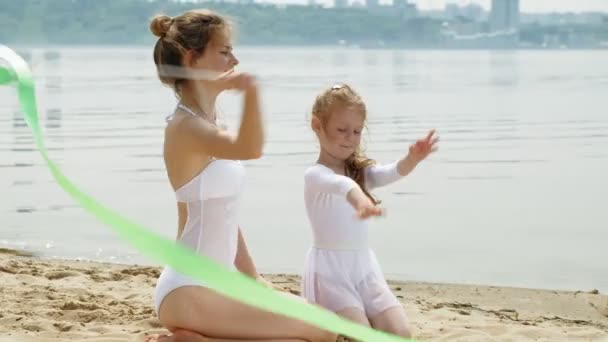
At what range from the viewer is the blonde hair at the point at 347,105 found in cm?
452

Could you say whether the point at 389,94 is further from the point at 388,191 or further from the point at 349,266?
the point at 349,266

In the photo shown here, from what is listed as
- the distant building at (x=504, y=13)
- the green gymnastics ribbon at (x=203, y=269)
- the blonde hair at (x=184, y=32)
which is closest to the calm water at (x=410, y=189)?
the blonde hair at (x=184, y=32)

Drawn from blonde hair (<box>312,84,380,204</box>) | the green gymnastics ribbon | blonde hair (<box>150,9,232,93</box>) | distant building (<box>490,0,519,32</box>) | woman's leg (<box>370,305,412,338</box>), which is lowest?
woman's leg (<box>370,305,412,338</box>)

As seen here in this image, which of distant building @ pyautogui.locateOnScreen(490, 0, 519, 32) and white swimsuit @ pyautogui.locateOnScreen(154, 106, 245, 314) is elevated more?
distant building @ pyautogui.locateOnScreen(490, 0, 519, 32)

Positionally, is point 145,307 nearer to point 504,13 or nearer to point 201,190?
point 201,190

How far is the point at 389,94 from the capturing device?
2548 centimetres

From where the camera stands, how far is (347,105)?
4.52 m

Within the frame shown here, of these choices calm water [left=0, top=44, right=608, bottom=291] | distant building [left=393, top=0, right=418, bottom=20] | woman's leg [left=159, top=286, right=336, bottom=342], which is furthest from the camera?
distant building [left=393, top=0, right=418, bottom=20]

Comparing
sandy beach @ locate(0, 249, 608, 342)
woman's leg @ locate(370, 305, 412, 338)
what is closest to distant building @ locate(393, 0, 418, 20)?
sandy beach @ locate(0, 249, 608, 342)

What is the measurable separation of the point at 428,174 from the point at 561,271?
14.4 feet

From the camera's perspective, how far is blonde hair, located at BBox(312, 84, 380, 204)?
452 cm

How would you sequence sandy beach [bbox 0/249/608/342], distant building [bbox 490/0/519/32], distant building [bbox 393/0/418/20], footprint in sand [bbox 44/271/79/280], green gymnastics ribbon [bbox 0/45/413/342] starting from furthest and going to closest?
distant building [bbox 490/0/519/32] → distant building [bbox 393/0/418/20] → footprint in sand [bbox 44/271/79/280] → sandy beach [bbox 0/249/608/342] → green gymnastics ribbon [bbox 0/45/413/342]

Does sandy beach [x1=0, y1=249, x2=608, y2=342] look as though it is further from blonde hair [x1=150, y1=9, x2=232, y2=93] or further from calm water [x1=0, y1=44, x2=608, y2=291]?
blonde hair [x1=150, y1=9, x2=232, y2=93]

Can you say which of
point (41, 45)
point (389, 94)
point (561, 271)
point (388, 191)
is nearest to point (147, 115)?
point (389, 94)
